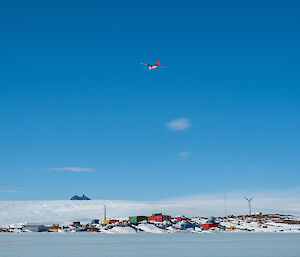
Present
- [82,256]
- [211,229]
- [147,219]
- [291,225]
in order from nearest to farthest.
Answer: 1. [82,256]
2. [211,229]
3. [291,225]
4. [147,219]

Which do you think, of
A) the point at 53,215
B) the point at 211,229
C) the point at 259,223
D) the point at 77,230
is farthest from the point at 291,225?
the point at 53,215

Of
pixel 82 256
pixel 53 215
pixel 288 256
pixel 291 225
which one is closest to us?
pixel 288 256

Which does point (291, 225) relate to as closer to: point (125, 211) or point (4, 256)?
point (125, 211)

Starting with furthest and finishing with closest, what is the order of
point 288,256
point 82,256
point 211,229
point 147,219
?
1. point 147,219
2. point 211,229
3. point 82,256
4. point 288,256

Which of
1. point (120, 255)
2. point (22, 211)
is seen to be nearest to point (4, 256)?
point (120, 255)

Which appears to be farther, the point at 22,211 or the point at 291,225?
the point at 22,211

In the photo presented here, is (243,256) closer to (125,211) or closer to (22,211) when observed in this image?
(125,211)

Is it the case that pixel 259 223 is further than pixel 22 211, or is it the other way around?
pixel 22 211

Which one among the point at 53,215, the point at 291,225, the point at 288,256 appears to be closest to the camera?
the point at 288,256
